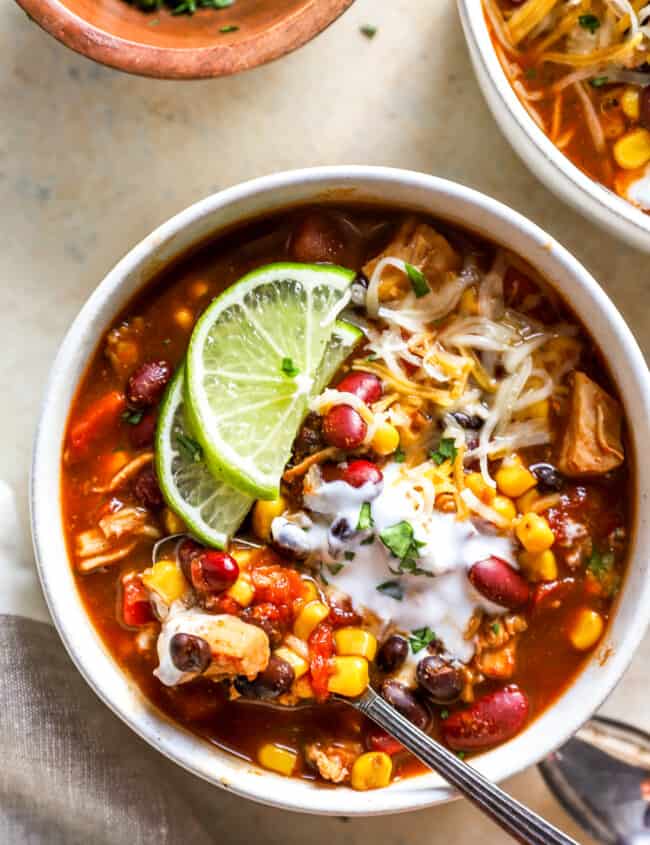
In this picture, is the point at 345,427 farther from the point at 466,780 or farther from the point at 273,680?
the point at 466,780

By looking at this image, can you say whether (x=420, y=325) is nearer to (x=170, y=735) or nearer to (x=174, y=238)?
(x=174, y=238)

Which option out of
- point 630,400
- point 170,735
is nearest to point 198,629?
point 170,735

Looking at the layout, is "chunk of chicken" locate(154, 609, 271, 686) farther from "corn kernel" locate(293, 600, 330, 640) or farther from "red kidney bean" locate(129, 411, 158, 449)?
"red kidney bean" locate(129, 411, 158, 449)

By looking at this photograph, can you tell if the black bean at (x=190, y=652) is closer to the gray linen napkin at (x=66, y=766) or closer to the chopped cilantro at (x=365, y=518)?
the chopped cilantro at (x=365, y=518)

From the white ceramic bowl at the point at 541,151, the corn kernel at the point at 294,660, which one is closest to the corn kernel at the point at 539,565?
the corn kernel at the point at 294,660

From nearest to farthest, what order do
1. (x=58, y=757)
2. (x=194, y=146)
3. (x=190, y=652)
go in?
(x=190, y=652), (x=58, y=757), (x=194, y=146)

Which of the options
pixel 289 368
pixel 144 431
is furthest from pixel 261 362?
pixel 144 431

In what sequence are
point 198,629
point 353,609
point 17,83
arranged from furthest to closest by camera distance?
point 17,83 < point 353,609 < point 198,629

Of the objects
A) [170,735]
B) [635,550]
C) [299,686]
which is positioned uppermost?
[635,550]
